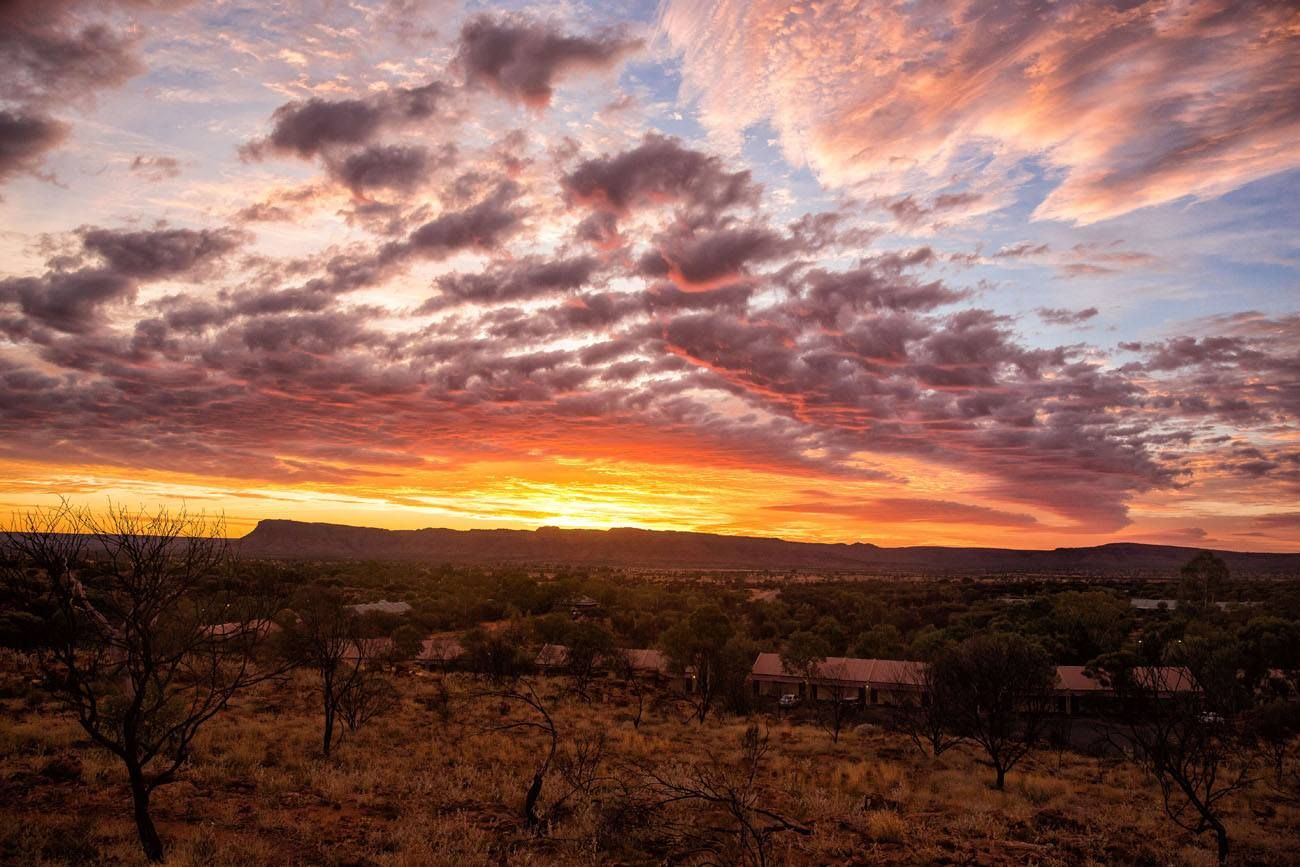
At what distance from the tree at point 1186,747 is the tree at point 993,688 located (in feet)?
10.6

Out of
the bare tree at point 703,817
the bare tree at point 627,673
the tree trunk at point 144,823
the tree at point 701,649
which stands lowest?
the bare tree at point 627,673

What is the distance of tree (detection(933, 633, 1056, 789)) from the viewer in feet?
78.1

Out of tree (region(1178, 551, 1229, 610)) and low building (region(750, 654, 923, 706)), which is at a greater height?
tree (region(1178, 551, 1229, 610))

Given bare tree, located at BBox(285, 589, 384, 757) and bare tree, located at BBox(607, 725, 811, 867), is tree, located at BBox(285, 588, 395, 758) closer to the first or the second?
bare tree, located at BBox(285, 589, 384, 757)

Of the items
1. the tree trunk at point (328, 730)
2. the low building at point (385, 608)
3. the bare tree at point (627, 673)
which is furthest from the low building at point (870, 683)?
the low building at point (385, 608)

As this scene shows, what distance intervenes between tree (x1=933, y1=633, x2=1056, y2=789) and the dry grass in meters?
1.05

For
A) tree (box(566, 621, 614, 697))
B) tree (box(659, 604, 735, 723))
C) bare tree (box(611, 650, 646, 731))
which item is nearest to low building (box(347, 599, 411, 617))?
tree (box(566, 621, 614, 697))

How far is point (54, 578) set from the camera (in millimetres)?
11227

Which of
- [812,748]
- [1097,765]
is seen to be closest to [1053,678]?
[1097,765]

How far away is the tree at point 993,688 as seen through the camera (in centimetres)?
2380

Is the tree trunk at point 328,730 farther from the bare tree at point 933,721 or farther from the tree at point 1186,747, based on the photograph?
the tree at point 1186,747

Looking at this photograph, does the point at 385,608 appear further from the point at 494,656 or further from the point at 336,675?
the point at 336,675

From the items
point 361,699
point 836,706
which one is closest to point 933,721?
point 836,706

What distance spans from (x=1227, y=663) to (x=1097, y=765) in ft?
40.3
